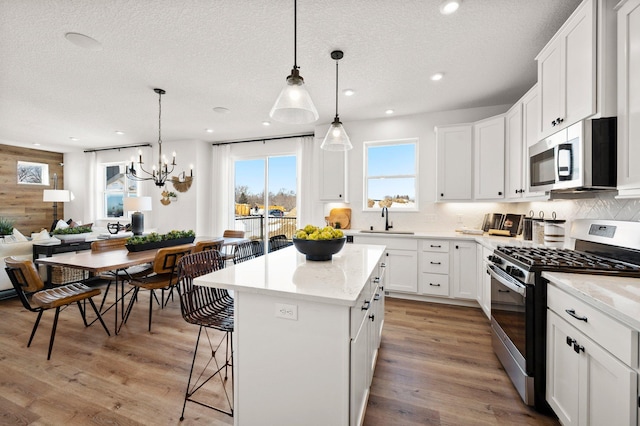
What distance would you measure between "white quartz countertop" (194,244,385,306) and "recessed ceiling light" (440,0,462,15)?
1.86 meters

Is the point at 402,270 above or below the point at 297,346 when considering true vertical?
below

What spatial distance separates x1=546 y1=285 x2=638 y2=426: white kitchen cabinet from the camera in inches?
42.0

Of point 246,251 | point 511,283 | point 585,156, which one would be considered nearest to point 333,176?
point 246,251

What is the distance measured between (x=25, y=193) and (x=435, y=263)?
920 centimetres

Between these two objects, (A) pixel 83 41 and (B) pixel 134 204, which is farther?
(B) pixel 134 204

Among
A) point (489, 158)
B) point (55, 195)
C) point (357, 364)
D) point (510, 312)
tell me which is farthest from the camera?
point (55, 195)

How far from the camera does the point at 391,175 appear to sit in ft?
14.5

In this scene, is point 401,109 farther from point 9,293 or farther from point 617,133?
point 9,293

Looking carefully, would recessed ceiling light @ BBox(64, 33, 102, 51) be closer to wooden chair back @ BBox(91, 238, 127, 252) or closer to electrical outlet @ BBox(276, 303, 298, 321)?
wooden chair back @ BBox(91, 238, 127, 252)

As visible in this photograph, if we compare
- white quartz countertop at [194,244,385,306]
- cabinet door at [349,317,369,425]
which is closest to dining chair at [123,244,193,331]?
white quartz countertop at [194,244,385,306]

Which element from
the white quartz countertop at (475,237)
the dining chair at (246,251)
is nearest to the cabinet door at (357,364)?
the dining chair at (246,251)

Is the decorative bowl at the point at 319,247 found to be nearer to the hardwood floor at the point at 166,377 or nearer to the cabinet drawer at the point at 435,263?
→ the hardwood floor at the point at 166,377

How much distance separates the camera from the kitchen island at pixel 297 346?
1219 mm

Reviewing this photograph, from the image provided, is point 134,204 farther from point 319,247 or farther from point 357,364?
point 357,364
